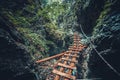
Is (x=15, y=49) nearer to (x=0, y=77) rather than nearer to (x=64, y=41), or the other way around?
(x=0, y=77)

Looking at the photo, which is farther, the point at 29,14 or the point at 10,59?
the point at 29,14

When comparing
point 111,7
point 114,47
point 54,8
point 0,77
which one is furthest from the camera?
point 54,8

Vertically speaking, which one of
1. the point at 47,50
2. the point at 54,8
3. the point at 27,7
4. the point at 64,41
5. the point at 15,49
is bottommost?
the point at 15,49

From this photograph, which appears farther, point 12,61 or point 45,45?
point 45,45

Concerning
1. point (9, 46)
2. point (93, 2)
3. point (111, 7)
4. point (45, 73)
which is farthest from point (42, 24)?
point (9, 46)

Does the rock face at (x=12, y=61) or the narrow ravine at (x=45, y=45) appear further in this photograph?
the narrow ravine at (x=45, y=45)

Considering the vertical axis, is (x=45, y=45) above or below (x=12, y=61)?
above

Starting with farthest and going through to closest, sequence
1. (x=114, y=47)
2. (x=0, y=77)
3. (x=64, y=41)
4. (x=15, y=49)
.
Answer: (x=64, y=41) < (x=114, y=47) < (x=15, y=49) < (x=0, y=77)

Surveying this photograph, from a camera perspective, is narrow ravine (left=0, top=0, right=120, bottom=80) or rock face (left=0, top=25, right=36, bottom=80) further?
narrow ravine (left=0, top=0, right=120, bottom=80)
